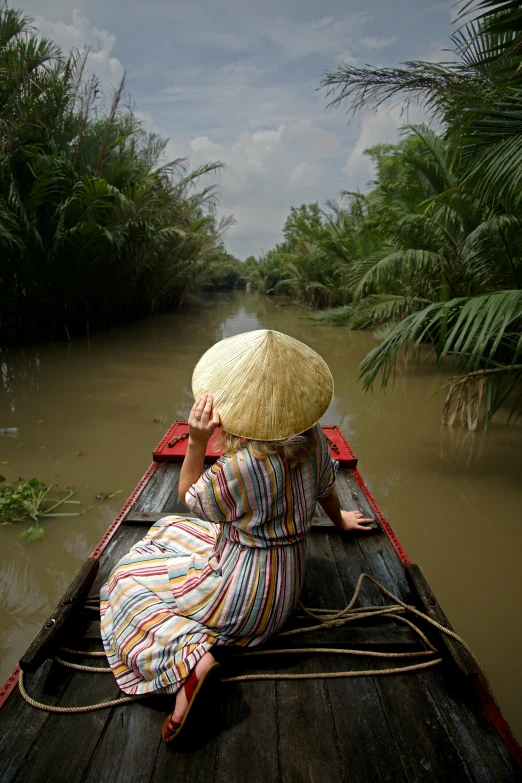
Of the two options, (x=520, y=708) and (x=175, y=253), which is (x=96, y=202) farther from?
(x=520, y=708)

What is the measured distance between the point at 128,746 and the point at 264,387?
109 centimetres

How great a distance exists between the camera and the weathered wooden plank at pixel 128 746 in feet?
3.95

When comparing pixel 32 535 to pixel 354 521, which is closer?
pixel 354 521

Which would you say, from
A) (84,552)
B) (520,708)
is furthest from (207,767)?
(84,552)

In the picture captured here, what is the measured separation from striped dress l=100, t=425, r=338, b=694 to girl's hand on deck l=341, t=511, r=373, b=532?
0.72m

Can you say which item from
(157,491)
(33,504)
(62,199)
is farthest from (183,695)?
(62,199)

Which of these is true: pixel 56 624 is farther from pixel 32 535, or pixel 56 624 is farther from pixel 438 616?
pixel 32 535

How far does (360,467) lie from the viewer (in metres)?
4.40

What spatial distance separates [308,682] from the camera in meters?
1.50

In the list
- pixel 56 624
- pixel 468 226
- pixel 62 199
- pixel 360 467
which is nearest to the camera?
pixel 56 624

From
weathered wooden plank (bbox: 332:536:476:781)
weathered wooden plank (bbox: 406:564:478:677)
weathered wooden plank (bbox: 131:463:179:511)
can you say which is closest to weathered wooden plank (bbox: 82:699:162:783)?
weathered wooden plank (bbox: 332:536:476:781)

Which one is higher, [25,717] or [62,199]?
[62,199]

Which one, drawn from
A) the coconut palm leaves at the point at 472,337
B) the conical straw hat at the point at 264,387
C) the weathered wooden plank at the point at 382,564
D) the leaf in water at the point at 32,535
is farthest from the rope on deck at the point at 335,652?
the coconut palm leaves at the point at 472,337

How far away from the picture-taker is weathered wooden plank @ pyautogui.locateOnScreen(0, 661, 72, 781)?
4.04 feet
